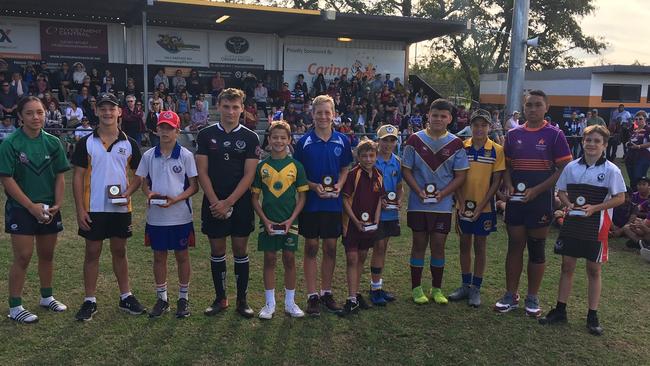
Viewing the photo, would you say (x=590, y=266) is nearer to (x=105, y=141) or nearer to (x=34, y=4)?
(x=105, y=141)

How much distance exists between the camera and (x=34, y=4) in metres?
15.9

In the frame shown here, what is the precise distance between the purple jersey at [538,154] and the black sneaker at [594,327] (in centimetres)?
130

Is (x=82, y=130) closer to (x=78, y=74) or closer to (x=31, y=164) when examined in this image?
(x=78, y=74)

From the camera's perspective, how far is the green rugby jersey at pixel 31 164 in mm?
4281

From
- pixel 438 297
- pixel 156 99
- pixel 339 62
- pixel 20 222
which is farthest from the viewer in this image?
pixel 339 62

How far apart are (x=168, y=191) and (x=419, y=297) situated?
8.58 ft

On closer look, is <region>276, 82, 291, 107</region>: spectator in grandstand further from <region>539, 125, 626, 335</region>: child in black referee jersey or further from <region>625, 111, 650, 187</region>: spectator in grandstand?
<region>539, 125, 626, 335</region>: child in black referee jersey

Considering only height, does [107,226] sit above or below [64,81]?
below

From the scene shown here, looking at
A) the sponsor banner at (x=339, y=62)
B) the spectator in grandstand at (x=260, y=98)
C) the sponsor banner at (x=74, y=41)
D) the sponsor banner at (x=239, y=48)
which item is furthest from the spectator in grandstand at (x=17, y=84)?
the sponsor banner at (x=339, y=62)

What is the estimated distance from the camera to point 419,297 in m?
5.12

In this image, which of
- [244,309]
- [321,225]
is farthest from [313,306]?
[321,225]

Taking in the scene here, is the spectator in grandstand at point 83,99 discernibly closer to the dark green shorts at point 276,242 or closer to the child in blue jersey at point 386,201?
the dark green shorts at point 276,242

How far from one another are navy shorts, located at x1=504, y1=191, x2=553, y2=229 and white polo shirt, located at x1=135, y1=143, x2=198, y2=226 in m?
2.96

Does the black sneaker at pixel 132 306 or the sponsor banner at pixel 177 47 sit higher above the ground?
the sponsor banner at pixel 177 47
